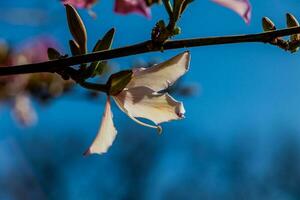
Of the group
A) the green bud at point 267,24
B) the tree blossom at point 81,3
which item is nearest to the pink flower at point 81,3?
the tree blossom at point 81,3

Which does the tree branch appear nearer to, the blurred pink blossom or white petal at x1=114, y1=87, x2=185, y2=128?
white petal at x1=114, y1=87, x2=185, y2=128

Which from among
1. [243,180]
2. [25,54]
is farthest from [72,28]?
[243,180]

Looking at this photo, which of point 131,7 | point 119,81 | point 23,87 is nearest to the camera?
point 131,7

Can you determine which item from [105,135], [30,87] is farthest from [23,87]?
[105,135]

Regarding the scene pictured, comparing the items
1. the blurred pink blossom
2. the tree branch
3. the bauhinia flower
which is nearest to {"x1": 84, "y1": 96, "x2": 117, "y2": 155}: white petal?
the bauhinia flower

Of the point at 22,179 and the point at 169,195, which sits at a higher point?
the point at 22,179

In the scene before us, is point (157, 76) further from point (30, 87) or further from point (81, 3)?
point (30, 87)

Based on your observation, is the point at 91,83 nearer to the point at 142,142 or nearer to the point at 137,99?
the point at 137,99
